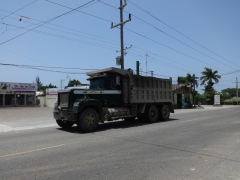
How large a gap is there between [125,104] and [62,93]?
3.62m

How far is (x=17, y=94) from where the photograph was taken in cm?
3750

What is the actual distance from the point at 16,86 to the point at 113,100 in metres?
29.2

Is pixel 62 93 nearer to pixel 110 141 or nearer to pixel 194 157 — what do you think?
pixel 110 141

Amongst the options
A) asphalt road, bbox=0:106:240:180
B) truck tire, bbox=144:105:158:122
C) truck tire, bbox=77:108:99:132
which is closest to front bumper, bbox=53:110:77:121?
truck tire, bbox=77:108:99:132

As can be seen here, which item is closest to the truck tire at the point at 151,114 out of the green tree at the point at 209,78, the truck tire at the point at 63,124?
the truck tire at the point at 63,124

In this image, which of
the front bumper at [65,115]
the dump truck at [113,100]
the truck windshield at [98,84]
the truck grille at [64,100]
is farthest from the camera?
the truck windshield at [98,84]

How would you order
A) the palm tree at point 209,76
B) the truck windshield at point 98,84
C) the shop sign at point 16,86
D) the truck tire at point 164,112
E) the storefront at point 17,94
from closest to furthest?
the truck windshield at point 98,84, the truck tire at point 164,112, the shop sign at point 16,86, the storefront at point 17,94, the palm tree at point 209,76

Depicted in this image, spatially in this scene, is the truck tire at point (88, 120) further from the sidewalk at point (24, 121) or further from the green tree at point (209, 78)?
the green tree at point (209, 78)

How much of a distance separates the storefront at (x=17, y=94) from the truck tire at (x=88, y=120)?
97.1ft

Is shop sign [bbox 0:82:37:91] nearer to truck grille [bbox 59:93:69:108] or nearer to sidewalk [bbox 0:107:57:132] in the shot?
sidewalk [bbox 0:107:57:132]

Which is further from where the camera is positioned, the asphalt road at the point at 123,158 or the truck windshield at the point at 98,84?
the truck windshield at the point at 98,84

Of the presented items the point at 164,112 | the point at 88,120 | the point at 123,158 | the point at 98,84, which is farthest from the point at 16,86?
the point at 123,158

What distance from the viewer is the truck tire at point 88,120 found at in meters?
10.5

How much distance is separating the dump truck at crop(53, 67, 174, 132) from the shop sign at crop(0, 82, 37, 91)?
88.9 feet
